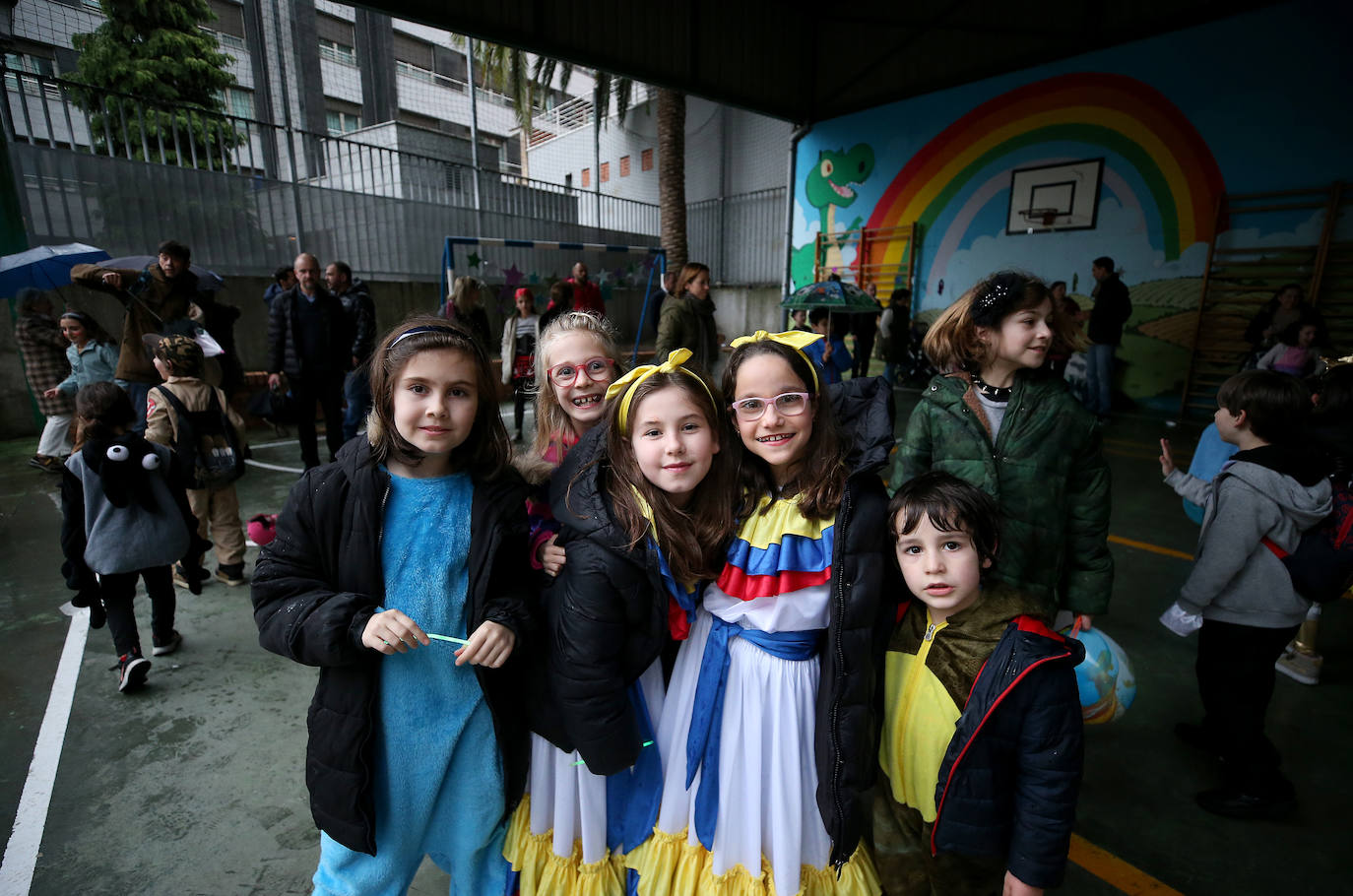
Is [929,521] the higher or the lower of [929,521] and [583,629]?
the higher

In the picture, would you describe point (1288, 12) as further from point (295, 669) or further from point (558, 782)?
point (295, 669)

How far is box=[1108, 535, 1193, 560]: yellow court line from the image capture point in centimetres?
417

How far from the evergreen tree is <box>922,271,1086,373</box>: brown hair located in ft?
29.4

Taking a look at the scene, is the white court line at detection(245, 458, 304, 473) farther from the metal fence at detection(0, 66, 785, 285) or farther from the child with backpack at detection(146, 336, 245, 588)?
the metal fence at detection(0, 66, 785, 285)

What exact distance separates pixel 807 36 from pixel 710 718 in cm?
1029

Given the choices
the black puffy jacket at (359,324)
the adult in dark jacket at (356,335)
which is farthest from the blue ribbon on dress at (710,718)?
the black puffy jacket at (359,324)

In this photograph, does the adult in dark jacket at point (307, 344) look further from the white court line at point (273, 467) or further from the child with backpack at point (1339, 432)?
the child with backpack at point (1339, 432)

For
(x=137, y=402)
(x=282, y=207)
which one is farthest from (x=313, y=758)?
(x=282, y=207)

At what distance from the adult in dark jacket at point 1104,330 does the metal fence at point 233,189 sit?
9.23m

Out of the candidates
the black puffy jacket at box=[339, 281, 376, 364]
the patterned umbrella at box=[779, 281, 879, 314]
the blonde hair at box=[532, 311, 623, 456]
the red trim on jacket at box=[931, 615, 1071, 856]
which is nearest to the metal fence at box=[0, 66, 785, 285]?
the black puffy jacket at box=[339, 281, 376, 364]

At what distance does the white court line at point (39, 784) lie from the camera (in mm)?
1907

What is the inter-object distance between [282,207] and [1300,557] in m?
10.2

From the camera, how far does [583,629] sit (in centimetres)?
141

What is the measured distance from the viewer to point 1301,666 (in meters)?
2.88
